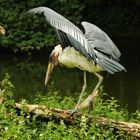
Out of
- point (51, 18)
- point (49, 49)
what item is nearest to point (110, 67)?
point (51, 18)

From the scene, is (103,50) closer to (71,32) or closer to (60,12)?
(71,32)

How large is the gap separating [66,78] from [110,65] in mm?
7250

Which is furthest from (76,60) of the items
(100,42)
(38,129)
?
(38,129)

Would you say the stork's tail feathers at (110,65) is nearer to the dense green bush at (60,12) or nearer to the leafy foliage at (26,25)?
the dense green bush at (60,12)

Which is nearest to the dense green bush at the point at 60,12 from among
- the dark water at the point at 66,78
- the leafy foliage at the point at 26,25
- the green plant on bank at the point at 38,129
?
the leafy foliage at the point at 26,25

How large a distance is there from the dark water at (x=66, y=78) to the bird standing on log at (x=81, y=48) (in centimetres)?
237

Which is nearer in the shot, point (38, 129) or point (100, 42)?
point (38, 129)

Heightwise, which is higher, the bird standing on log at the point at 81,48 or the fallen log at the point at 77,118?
the bird standing on log at the point at 81,48

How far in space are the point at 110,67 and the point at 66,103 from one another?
1359 mm

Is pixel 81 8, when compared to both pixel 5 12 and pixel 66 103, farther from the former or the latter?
pixel 66 103

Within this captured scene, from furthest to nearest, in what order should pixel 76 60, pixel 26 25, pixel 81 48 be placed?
1. pixel 26 25
2. pixel 76 60
3. pixel 81 48

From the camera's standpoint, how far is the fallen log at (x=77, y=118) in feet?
18.6

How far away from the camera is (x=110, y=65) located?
584 cm

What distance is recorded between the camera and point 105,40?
6.13m
